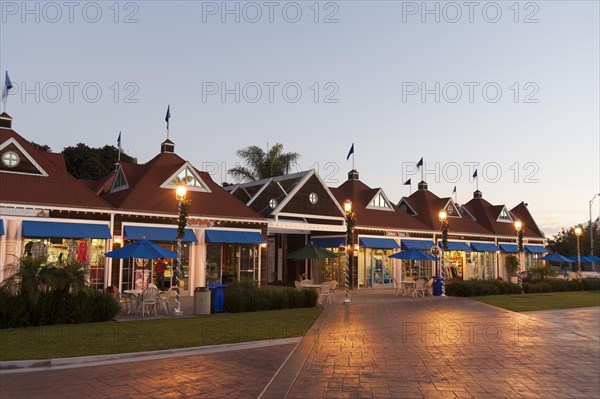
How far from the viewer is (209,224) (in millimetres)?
28109

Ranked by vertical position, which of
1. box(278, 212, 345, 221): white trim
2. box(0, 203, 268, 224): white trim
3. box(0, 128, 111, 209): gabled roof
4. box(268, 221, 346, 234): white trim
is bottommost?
box(268, 221, 346, 234): white trim

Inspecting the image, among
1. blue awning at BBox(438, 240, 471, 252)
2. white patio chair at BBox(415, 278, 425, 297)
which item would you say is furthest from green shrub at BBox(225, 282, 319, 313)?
blue awning at BBox(438, 240, 471, 252)

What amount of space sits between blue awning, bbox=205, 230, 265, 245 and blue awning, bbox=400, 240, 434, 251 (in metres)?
12.2

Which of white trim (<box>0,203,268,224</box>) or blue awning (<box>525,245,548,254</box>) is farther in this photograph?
blue awning (<box>525,245,548,254</box>)

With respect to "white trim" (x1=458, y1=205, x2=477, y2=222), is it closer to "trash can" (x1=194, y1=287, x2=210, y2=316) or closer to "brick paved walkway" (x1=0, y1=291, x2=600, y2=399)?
"brick paved walkway" (x1=0, y1=291, x2=600, y2=399)

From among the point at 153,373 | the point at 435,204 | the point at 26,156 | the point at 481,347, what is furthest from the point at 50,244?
the point at 435,204

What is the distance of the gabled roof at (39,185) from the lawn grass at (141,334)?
9861mm

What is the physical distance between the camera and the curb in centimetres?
973

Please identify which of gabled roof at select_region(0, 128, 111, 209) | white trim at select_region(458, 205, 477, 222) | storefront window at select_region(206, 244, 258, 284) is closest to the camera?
gabled roof at select_region(0, 128, 111, 209)

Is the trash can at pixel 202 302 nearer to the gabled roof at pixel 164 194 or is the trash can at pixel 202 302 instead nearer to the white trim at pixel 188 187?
the gabled roof at pixel 164 194

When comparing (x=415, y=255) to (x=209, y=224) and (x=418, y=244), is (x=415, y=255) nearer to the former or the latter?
(x=418, y=244)

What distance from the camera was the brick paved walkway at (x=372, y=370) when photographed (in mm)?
8336

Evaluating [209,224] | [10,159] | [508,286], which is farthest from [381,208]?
[10,159]

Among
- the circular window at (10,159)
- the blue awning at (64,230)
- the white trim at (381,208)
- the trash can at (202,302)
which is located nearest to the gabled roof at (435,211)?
the white trim at (381,208)
